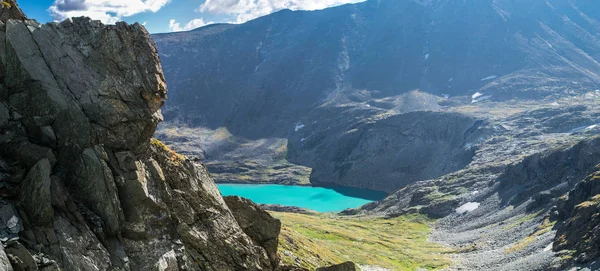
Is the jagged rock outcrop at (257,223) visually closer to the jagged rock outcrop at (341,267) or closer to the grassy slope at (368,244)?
the jagged rock outcrop at (341,267)

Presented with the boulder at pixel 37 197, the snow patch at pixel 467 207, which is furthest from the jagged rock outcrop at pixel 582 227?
the boulder at pixel 37 197

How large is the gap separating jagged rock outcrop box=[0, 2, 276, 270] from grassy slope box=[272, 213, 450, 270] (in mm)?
33411

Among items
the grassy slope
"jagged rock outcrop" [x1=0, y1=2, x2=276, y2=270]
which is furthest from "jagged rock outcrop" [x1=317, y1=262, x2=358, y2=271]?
the grassy slope

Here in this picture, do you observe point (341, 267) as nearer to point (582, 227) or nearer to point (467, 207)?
point (582, 227)

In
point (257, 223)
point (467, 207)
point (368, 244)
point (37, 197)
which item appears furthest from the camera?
point (467, 207)

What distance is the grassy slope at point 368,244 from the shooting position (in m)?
66.4

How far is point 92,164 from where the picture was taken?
18281 millimetres

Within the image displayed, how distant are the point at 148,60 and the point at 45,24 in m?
4.67

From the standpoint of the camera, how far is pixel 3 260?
13.2 m

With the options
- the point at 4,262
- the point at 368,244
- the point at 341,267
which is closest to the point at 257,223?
the point at 341,267

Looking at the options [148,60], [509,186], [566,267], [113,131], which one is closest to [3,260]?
[113,131]

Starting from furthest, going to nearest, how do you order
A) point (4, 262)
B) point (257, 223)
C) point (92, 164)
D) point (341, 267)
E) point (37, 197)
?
point (341, 267), point (257, 223), point (92, 164), point (37, 197), point (4, 262)

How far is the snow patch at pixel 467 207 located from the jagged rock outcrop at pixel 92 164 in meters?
141

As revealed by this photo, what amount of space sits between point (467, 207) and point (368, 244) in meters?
58.4
